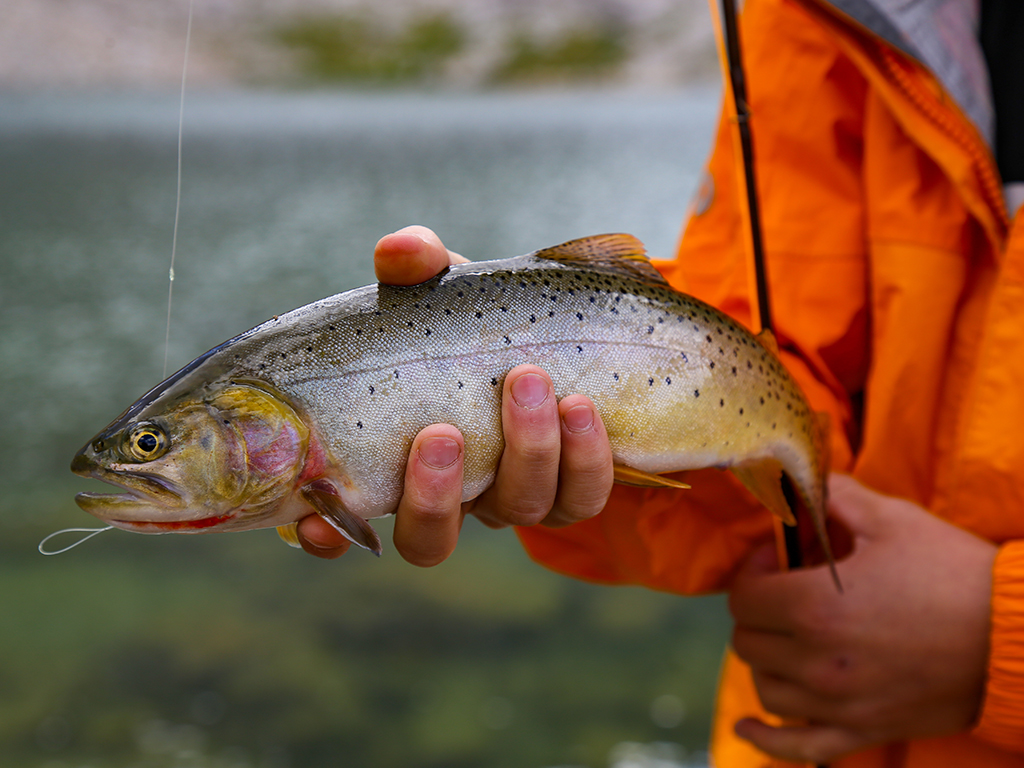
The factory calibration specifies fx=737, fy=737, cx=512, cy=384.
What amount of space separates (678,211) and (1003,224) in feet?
39.3

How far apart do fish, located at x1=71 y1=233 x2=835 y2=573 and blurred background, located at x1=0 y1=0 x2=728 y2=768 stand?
33 centimetres

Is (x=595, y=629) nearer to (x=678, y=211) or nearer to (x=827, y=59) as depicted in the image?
(x=827, y=59)

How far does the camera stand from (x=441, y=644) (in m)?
4.14

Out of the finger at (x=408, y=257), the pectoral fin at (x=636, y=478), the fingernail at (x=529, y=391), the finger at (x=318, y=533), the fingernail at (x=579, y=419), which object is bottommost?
the finger at (x=318, y=533)

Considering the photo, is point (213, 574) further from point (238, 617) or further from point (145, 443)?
point (145, 443)

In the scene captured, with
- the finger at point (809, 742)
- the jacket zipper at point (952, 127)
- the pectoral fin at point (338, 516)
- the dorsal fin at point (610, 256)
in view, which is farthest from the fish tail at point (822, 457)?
the pectoral fin at point (338, 516)

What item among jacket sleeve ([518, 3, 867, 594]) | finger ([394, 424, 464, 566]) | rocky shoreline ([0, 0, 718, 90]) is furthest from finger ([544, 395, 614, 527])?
rocky shoreline ([0, 0, 718, 90])

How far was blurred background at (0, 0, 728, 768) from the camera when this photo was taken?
3516 mm

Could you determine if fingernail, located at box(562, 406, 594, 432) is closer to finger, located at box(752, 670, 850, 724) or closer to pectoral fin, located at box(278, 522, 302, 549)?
pectoral fin, located at box(278, 522, 302, 549)

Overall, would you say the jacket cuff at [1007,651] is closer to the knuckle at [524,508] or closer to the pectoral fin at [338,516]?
the knuckle at [524,508]

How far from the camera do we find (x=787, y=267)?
5.63 ft

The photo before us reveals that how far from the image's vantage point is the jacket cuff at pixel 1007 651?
4.38 feet

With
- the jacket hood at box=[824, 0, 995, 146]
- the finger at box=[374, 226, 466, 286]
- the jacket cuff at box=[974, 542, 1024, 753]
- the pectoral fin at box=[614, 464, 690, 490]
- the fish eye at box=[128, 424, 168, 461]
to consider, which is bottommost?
the jacket cuff at box=[974, 542, 1024, 753]

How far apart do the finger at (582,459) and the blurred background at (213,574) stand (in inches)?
27.2
